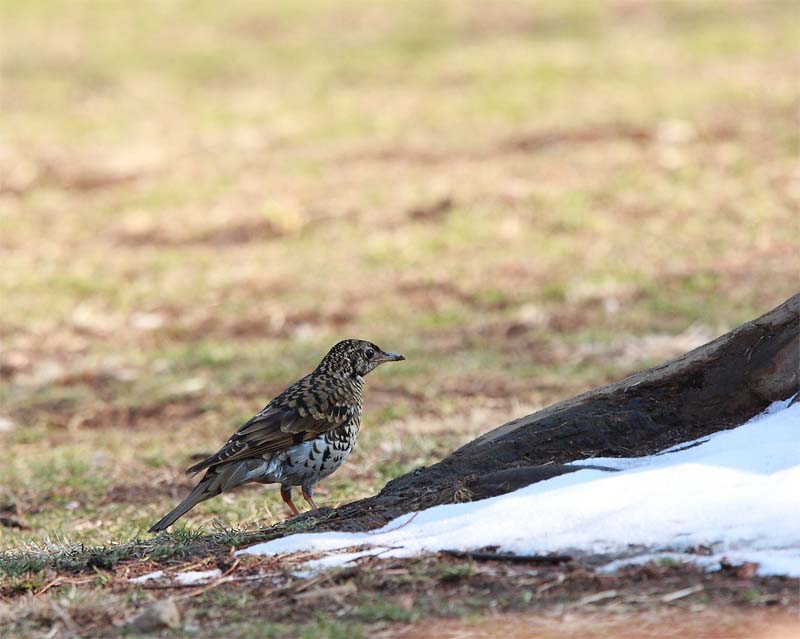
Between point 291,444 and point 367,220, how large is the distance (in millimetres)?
10628

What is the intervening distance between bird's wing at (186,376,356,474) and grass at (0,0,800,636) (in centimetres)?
42

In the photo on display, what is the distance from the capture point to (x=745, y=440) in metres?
5.64

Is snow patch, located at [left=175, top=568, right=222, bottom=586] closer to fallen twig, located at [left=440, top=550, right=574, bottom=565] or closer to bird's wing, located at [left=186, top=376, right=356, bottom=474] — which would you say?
fallen twig, located at [left=440, top=550, right=574, bottom=565]

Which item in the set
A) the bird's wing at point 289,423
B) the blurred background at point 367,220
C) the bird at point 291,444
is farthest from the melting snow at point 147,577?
the blurred background at point 367,220

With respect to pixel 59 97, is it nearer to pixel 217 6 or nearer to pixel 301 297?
pixel 217 6

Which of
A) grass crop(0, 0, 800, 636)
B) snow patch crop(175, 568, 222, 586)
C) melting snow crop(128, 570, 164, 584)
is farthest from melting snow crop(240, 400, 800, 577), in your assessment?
grass crop(0, 0, 800, 636)

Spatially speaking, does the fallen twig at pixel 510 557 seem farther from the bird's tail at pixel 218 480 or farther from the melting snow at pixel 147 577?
the bird's tail at pixel 218 480

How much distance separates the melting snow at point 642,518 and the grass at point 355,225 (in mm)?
630

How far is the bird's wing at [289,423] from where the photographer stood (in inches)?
265

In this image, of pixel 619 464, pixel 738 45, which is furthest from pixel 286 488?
pixel 738 45

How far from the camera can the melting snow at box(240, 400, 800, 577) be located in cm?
478

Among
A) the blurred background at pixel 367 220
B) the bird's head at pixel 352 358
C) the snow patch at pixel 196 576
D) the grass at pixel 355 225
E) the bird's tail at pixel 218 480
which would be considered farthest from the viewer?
the blurred background at pixel 367 220

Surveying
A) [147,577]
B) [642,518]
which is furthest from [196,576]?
[642,518]

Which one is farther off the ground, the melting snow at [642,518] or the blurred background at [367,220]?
the blurred background at [367,220]
